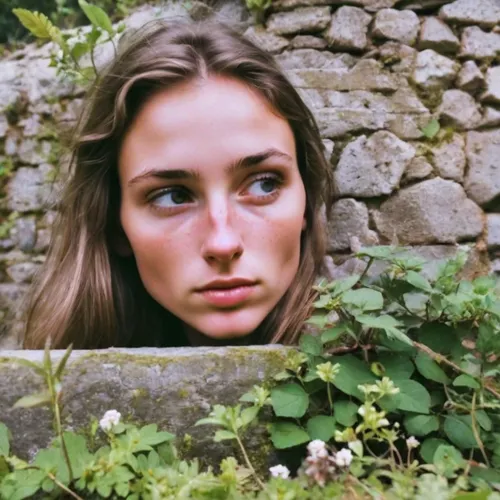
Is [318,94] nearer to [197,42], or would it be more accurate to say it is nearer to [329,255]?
[329,255]

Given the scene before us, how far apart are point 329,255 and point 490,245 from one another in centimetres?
65

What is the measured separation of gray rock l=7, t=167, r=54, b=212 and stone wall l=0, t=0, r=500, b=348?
64cm

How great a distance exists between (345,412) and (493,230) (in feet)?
5.70

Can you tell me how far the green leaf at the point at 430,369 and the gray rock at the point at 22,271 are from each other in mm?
2545

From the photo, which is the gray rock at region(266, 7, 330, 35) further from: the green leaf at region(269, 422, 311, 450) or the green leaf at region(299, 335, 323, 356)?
the green leaf at region(269, 422, 311, 450)

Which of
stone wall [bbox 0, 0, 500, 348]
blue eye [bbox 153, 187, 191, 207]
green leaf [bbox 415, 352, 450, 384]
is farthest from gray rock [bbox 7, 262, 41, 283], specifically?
green leaf [bbox 415, 352, 450, 384]

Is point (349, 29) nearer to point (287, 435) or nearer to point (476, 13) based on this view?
point (476, 13)

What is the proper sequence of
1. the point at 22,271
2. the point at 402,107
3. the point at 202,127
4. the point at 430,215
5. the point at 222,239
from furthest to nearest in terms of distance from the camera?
the point at 22,271
the point at 402,107
the point at 430,215
the point at 202,127
the point at 222,239

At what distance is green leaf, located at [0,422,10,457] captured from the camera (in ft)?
2.66

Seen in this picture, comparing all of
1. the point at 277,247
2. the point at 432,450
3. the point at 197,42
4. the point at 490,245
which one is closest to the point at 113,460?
the point at 432,450

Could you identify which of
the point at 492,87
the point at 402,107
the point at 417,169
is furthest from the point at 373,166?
the point at 492,87

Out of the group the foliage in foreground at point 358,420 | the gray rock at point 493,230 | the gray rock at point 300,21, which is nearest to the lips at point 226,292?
the foliage in foreground at point 358,420

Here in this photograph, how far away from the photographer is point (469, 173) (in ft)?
7.74

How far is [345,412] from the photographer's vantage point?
847 millimetres
